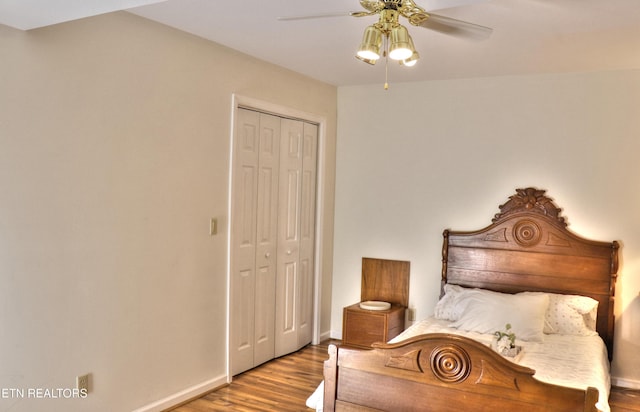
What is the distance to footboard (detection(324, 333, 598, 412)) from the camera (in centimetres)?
233

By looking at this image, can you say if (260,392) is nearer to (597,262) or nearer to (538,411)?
(538,411)

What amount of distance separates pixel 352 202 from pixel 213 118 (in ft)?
5.81

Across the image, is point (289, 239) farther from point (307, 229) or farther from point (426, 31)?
point (426, 31)

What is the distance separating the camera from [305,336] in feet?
15.7

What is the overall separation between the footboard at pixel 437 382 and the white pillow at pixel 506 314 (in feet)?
4.41

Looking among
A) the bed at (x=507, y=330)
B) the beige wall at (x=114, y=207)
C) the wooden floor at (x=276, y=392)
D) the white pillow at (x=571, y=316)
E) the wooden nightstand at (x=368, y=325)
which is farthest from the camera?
the wooden nightstand at (x=368, y=325)

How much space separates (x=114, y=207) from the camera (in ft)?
9.77

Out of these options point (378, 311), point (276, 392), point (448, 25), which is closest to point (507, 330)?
point (378, 311)

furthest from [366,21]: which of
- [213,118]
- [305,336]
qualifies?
[305,336]

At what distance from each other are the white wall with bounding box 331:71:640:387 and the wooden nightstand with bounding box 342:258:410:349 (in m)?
0.08

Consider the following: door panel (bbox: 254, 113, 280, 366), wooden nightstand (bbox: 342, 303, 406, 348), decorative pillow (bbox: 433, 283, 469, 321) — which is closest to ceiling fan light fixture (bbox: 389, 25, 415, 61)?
door panel (bbox: 254, 113, 280, 366)

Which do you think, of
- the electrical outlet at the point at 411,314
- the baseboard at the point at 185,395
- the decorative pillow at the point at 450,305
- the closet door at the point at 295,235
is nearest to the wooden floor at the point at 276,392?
the baseboard at the point at 185,395

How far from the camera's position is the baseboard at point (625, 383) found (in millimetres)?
3975

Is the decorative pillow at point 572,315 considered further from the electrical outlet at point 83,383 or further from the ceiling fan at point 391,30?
the electrical outlet at point 83,383
